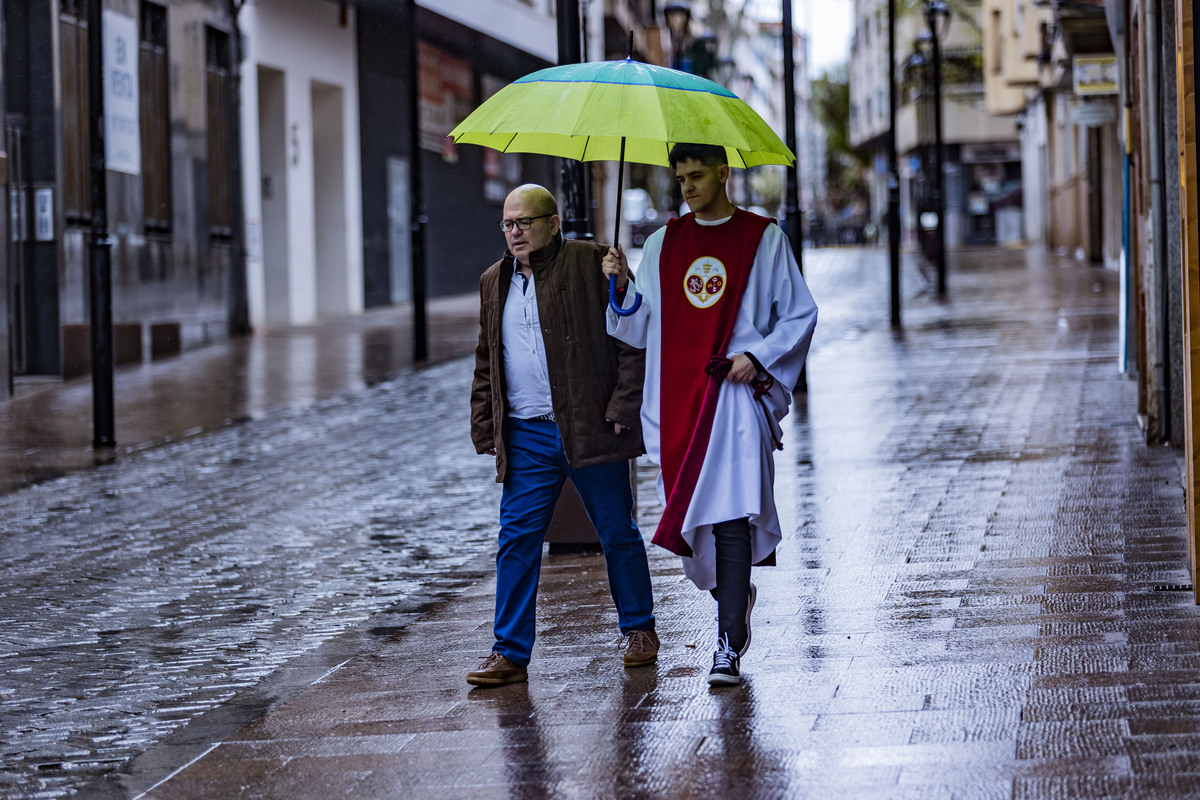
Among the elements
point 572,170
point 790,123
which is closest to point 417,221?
point 790,123

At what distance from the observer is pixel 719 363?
542 centimetres

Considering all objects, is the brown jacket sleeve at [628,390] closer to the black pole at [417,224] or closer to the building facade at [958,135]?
the black pole at [417,224]

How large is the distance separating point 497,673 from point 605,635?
787 millimetres

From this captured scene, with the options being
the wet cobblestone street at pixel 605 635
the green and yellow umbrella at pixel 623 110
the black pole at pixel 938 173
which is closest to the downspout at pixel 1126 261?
the wet cobblestone street at pixel 605 635

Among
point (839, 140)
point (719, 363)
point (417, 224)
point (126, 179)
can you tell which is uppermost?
point (839, 140)

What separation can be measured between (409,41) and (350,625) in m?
12.6

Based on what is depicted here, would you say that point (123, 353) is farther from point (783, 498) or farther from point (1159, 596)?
point (1159, 596)

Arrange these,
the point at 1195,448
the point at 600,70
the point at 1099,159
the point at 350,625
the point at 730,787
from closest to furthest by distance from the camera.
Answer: the point at 730,787 → the point at 600,70 → the point at 1195,448 → the point at 350,625 → the point at 1099,159

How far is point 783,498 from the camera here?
9305 mm

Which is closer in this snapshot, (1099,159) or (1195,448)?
(1195,448)

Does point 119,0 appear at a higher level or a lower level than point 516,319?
higher

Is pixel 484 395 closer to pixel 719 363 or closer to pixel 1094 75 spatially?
pixel 719 363

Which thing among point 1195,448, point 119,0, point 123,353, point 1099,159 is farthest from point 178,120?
point 1099,159

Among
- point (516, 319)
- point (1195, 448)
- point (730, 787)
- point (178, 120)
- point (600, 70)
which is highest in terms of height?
point (178, 120)
